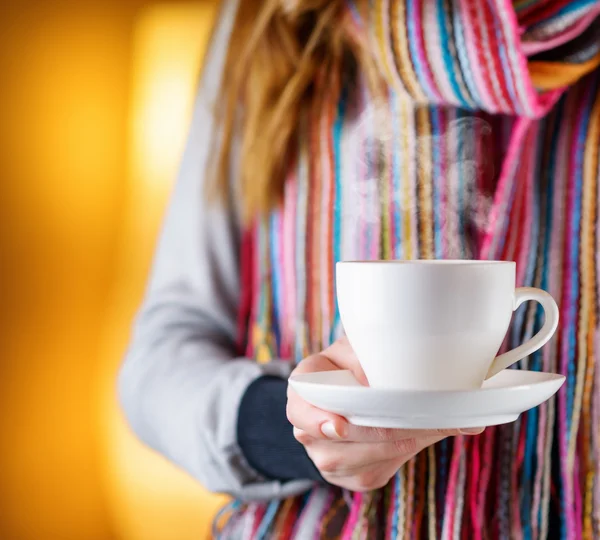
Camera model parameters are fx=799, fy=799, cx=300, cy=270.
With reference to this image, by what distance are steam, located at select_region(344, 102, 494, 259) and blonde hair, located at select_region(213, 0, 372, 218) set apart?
64 mm

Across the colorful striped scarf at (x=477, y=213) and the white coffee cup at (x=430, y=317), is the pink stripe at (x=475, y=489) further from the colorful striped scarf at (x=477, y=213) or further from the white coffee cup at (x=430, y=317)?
the white coffee cup at (x=430, y=317)

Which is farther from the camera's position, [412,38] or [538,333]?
[412,38]

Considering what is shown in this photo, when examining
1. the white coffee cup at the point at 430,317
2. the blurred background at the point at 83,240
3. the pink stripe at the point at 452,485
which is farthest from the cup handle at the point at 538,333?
the blurred background at the point at 83,240

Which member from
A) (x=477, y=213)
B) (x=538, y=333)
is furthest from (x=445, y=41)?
(x=538, y=333)

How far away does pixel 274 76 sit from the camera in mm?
632

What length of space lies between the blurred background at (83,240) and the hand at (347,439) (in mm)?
777

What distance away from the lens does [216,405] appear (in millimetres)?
542

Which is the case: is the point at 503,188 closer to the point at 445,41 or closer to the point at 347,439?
the point at 445,41

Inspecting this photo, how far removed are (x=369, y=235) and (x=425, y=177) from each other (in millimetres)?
57

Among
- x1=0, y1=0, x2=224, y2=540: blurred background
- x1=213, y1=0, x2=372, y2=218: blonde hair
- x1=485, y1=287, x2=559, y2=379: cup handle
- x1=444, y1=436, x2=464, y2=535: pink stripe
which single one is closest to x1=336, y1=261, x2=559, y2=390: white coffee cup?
x1=485, y1=287, x2=559, y2=379: cup handle

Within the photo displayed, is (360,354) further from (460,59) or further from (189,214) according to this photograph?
(189,214)

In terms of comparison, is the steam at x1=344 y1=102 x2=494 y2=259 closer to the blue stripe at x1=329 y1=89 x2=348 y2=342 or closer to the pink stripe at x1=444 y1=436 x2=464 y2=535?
the blue stripe at x1=329 y1=89 x2=348 y2=342

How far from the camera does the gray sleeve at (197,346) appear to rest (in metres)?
0.54

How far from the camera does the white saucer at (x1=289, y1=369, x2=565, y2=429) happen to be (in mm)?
297
